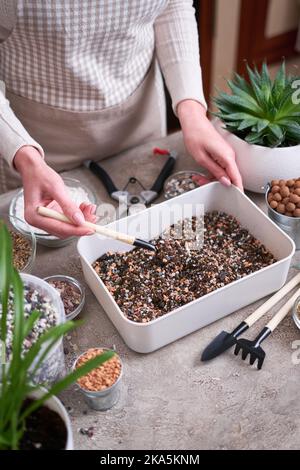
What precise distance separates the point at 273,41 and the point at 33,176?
94.7 inches

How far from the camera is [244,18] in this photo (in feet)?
8.86

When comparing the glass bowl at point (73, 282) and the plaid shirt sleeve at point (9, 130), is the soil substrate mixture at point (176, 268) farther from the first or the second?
the plaid shirt sleeve at point (9, 130)

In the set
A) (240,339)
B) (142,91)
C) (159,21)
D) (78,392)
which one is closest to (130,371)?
(78,392)

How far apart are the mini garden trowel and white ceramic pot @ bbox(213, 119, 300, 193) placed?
322mm

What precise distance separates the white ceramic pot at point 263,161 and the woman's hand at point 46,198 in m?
0.40

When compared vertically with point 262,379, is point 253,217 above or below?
above

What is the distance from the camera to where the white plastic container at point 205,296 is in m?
0.92

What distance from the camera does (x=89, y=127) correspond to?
53.1 inches

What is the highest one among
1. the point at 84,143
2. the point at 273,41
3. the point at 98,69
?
the point at 98,69

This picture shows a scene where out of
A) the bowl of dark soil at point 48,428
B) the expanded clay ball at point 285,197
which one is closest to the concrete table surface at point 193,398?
the bowl of dark soil at point 48,428

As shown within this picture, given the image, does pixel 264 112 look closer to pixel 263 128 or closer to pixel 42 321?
pixel 263 128

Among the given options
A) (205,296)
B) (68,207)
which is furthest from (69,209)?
(205,296)
